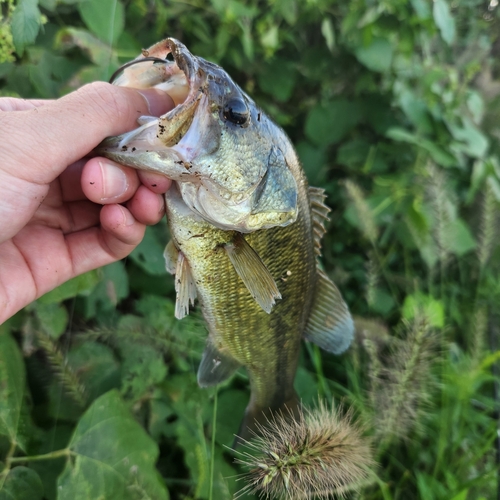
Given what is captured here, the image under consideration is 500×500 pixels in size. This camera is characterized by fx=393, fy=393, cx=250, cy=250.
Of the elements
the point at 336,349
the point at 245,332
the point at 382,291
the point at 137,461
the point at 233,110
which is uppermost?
the point at 233,110

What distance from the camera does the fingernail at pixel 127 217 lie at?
965 mm

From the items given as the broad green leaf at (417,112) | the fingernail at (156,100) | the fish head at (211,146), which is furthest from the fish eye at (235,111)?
the broad green leaf at (417,112)

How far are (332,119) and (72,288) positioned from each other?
5.20 ft

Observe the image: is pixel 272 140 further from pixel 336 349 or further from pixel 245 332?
pixel 336 349

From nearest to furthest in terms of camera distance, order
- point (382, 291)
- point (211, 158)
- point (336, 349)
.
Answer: point (211, 158), point (336, 349), point (382, 291)

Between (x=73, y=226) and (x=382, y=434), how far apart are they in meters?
1.18

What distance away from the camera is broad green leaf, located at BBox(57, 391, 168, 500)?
41.6 inches

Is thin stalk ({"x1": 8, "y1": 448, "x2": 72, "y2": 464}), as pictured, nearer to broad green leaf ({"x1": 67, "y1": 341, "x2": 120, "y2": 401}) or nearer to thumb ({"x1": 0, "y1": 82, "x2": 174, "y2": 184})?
broad green leaf ({"x1": 67, "y1": 341, "x2": 120, "y2": 401})

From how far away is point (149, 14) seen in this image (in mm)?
1689

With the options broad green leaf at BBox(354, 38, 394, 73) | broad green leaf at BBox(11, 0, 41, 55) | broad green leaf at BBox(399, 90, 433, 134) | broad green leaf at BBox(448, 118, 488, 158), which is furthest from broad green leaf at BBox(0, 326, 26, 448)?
broad green leaf at BBox(448, 118, 488, 158)

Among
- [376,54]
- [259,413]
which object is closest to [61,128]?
[259,413]

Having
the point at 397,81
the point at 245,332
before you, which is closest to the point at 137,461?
the point at 245,332

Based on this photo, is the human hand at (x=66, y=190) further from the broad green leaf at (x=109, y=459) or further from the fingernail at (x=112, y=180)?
the broad green leaf at (x=109, y=459)

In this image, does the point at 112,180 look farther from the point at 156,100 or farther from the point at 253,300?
the point at 253,300
